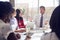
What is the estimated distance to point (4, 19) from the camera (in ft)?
5.38

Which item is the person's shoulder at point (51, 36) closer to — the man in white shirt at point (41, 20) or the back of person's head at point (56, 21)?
the back of person's head at point (56, 21)

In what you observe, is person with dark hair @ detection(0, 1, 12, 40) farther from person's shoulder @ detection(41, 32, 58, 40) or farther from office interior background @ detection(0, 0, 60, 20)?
office interior background @ detection(0, 0, 60, 20)

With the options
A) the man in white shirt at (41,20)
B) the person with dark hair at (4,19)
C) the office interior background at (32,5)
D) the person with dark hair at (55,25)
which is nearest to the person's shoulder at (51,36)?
the person with dark hair at (55,25)

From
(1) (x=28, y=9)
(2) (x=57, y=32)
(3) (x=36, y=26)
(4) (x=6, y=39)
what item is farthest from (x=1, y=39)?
(1) (x=28, y=9)

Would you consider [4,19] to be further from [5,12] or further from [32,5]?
[32,5]

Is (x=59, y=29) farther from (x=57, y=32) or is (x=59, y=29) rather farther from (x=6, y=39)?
(x=6, y=39)

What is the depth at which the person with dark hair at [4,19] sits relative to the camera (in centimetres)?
159

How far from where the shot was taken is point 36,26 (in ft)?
11.5

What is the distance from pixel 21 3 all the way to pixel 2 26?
3.24m

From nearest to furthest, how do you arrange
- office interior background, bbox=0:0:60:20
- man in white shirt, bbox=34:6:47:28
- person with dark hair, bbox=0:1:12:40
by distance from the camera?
person with dark hair, bbox=0:1:12:40 < man in white shirt, bbox=34:6:47:28 < office interior background, bbox=0:0:60:20

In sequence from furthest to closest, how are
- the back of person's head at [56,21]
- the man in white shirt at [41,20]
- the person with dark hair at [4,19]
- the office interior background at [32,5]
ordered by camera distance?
the office interior background at [32,5] < the man in white shirt at [41,20] < the person with dark hair at [4,19] < the back of person's head at [56,21]

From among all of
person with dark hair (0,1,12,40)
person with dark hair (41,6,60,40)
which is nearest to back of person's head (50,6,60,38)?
person with dark hair (41,6,60,40)

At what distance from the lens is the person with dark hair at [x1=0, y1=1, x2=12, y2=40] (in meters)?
1.59

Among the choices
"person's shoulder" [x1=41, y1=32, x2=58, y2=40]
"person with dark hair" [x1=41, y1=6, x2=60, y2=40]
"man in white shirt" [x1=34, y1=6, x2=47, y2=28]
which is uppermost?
"person with dark hair" [x1=41, y1=6, x2=60, y2=40]
